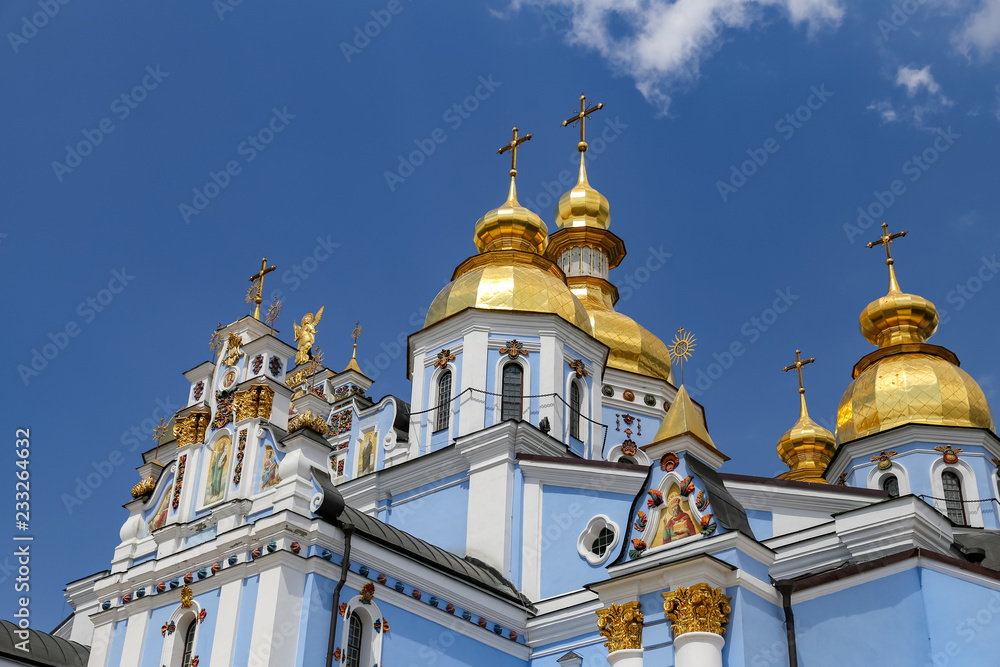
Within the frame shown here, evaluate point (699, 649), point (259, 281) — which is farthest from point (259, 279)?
point (699, 649)

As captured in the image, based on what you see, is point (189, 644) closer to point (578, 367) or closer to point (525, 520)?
point (525, 520)

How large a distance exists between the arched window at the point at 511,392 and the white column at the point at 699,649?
7.27 meters

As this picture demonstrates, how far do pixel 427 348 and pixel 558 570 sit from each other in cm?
511

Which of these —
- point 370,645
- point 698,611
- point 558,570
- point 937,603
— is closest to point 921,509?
point 937,603

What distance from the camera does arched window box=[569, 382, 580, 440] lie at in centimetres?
2019

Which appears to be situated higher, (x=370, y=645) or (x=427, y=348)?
(x=427, y=348)

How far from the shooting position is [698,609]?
1266 centimetres

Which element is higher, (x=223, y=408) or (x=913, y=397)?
(x=913, y=397)

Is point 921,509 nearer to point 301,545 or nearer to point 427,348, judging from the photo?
point 301,545

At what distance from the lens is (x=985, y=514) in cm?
2230

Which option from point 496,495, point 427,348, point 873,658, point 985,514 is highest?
point 427,348

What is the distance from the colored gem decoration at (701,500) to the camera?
13399 mm

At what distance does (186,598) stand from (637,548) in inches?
233

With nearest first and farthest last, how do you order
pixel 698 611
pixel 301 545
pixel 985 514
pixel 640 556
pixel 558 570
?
1. pixel 698 611
2. pixel 640 556
3. pixel 301 545
4. pixel 558 570
5. pixel 985 514
